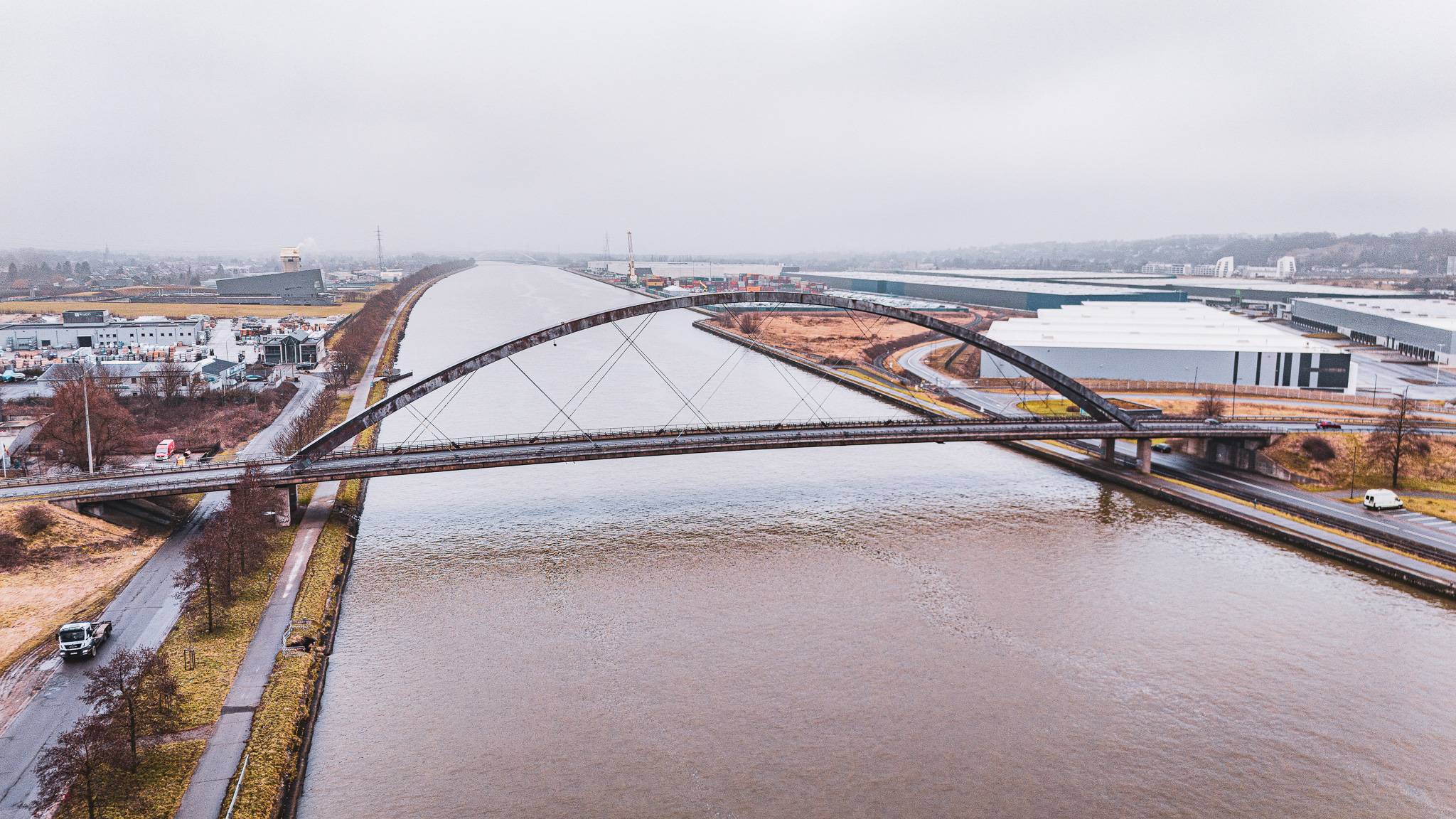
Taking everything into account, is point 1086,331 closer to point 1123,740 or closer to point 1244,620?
point 1244,620

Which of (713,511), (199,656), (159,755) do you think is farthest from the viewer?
(713,511)

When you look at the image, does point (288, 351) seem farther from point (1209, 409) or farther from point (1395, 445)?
point (1395, 445)

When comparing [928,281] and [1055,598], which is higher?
[928,281]

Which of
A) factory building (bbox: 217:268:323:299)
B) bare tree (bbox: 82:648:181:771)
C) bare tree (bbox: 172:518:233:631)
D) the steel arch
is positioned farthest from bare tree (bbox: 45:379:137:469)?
factory building (bbox: 217:268:323:299)

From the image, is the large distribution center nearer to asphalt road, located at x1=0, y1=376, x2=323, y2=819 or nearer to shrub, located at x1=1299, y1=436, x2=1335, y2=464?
shrub, located at x1=1299, y1=436, x2=1335, y2=464

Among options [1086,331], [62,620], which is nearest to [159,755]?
[62,620]
